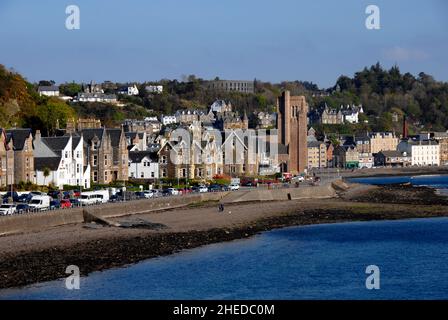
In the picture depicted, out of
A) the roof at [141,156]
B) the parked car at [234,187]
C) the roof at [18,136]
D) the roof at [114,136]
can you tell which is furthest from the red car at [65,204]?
the roof at [141,156]

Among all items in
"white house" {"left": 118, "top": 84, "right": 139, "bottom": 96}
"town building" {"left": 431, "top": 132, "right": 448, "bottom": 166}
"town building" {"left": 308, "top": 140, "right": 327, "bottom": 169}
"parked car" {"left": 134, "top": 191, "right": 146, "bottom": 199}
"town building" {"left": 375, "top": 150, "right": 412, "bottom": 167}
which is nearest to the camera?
"parked car" {"left": 134, "top": 191, "right": 146, "bottom": 199}

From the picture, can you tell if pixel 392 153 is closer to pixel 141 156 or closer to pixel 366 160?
pixel 366 160

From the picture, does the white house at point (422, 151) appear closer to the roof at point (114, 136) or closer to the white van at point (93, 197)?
the roof at point (114, 136)

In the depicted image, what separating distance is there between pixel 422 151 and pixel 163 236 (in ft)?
433

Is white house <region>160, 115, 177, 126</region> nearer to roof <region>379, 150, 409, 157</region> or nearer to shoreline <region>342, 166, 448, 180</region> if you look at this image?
shoreline <region>342, 166, 448, 180</region>

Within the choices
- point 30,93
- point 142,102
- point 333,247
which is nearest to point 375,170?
point 142,102

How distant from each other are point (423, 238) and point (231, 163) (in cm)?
4312

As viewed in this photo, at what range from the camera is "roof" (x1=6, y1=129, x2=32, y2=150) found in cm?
5797

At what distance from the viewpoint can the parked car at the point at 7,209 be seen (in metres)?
43.7

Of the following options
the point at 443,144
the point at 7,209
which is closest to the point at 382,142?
the point at 443,144

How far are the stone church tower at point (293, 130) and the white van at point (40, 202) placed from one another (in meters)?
64.5

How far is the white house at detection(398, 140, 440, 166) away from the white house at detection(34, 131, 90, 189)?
113 metres

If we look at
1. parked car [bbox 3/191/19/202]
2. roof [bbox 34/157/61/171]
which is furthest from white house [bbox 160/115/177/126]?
parked car [bbox 3/191/19/202]

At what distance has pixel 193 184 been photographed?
72938 millimetres
